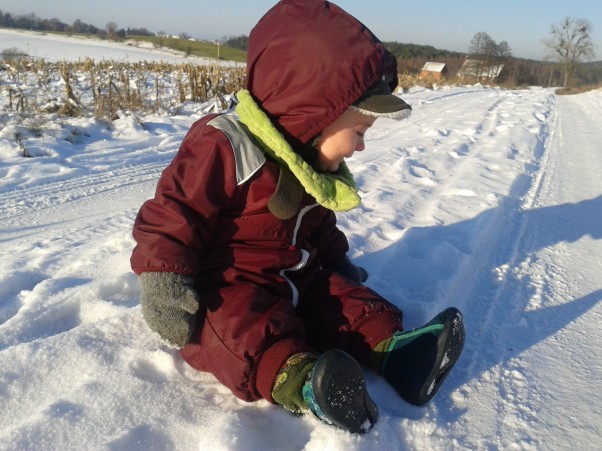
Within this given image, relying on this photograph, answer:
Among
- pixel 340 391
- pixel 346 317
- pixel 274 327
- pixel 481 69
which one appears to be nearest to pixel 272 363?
pixel 274 327

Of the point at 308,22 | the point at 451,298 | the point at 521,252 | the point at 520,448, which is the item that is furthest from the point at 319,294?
the point at 521,252

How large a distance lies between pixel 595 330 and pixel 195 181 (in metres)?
1.46

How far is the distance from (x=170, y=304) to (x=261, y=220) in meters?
0.37

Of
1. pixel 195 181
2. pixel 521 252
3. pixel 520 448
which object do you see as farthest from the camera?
pixel 521 252

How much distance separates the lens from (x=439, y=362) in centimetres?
134

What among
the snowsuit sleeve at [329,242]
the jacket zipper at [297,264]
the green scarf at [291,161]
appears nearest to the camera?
the green scarf at [291,161]

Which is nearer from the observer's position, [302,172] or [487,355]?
[302,172]

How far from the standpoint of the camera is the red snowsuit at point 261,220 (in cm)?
134

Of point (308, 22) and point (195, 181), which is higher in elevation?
point (308, 22)

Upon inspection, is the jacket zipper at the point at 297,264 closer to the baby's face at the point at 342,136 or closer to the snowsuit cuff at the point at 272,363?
the baby's face at the point at 342,136

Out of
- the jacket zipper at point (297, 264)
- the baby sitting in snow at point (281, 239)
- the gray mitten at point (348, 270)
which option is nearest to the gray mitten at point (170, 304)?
the baby sitting in snow at point (281, 239)

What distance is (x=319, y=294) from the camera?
1.69 meters

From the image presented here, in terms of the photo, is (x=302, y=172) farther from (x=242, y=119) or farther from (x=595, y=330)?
(x=595, y=330)

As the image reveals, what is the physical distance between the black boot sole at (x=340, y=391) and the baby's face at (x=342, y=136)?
64 cm
